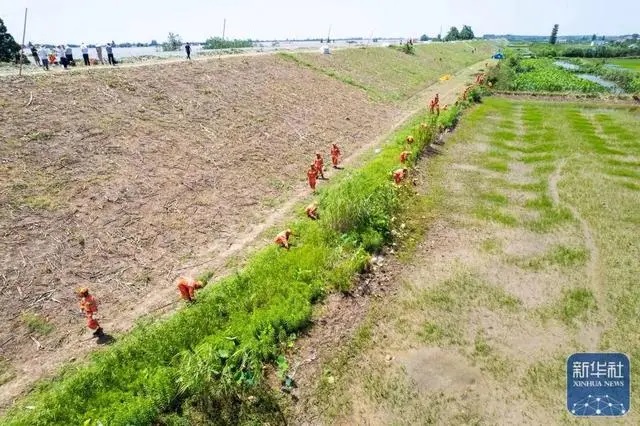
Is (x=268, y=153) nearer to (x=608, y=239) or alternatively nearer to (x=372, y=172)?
(x=372, y=172)

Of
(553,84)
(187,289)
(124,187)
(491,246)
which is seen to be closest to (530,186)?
(491,246)

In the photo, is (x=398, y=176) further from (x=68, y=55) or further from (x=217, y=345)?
(x=68, y=55)

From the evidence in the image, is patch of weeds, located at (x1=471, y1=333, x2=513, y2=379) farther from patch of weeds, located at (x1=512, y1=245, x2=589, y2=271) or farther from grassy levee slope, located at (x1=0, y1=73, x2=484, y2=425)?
patch of weeds, located at (x1=512, y1=245, x2=589, y2=271)

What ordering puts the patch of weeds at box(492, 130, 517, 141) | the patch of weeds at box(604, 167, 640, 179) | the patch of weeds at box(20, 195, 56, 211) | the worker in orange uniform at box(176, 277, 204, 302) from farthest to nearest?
the patch of weeds at box(492, 130, 517, 141) < the patch of weeds at box(604, 167, 640, 179) < the patch of weeds at box(20, 195, 56, 211) < the worker in orange uniform at box(176, 277, 204, 302)

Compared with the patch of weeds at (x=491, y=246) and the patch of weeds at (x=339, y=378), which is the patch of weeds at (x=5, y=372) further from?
the patch of weeds at (x=491, y=246)

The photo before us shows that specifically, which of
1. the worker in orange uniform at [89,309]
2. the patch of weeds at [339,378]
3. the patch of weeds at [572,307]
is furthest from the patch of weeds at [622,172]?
the worker in orange uniform at [89,309]

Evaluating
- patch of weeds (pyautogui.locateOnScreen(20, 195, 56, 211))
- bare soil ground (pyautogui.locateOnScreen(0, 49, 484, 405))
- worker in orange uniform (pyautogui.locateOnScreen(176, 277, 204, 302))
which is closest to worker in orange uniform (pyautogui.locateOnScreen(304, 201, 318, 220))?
bare soil ground (pyautogui.locateOnScreen(0, 49, 484, 405))

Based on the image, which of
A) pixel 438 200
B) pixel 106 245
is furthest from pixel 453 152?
pixel 106 245
